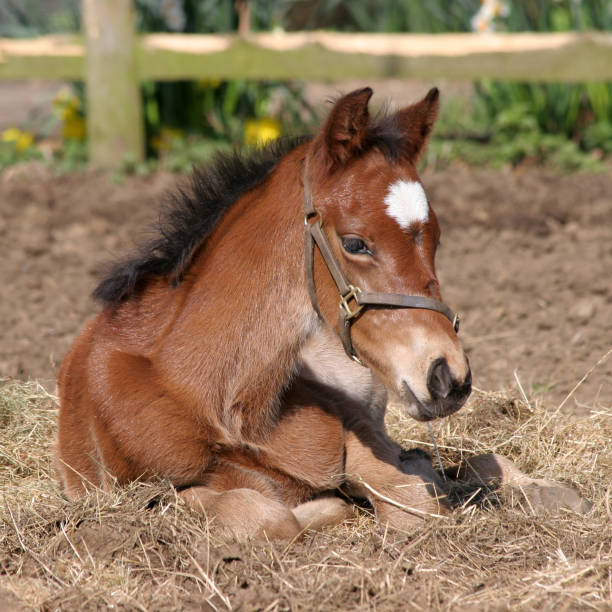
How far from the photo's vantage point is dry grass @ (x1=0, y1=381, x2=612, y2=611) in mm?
2686

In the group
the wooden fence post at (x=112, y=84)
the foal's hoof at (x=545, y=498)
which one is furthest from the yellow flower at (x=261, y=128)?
the foal's hoof at (x=545, y=498)

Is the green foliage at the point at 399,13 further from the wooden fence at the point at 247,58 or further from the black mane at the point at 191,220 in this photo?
the black mane at the point at 191,220

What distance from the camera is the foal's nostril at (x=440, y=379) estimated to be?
8.62 ft

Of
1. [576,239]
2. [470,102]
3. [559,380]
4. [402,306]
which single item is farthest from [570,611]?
[470,102]

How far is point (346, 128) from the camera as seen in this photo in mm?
2816

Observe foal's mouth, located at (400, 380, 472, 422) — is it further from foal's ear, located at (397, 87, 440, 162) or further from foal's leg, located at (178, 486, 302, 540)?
foal's ear, located at (397, 87, 440, 162)

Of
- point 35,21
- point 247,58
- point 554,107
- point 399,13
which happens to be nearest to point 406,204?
point 247,58

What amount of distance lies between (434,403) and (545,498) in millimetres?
983

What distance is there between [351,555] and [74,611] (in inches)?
34.8

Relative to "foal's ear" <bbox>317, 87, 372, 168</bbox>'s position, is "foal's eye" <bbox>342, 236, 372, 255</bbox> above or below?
below

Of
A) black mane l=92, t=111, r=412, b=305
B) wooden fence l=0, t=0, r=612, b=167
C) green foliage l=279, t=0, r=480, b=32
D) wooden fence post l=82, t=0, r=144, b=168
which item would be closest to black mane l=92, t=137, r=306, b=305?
black mane l=92, t=111, r=412, b=305

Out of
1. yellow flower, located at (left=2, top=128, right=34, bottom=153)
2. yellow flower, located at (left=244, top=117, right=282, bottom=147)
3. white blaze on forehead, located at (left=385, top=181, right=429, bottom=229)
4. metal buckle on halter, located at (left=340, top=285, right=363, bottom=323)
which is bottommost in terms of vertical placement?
yellow flower, located at (left=2, top=128, right=34, bottom=153)

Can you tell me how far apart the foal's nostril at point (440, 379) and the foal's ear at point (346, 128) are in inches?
28.4

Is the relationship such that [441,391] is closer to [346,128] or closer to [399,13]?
[346,128]
